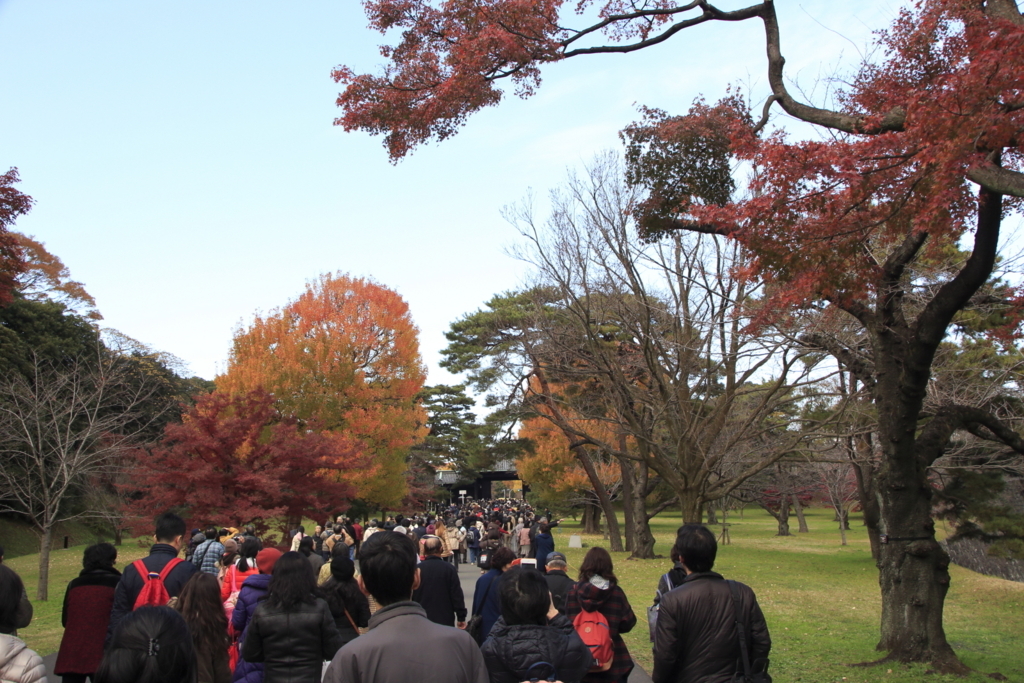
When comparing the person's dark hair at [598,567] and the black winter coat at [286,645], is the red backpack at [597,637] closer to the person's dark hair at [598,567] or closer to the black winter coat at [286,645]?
the person's dark hair at [598,567]

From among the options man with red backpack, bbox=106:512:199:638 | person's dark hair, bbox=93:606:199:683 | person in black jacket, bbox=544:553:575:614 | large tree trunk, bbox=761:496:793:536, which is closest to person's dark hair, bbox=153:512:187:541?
man with red backpack, bbox=106:512:199:638

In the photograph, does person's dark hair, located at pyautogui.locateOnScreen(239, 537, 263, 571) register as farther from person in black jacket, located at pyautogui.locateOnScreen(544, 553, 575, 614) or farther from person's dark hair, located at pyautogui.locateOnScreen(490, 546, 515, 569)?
person in black jacket, located at pyautogui.locateOnScreen(544, 553, 575, 614)

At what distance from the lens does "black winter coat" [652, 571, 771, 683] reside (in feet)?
13.2

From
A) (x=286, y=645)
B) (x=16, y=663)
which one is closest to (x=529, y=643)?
(x=286, y=645)

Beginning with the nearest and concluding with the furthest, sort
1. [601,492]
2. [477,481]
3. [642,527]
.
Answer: [642,527], [601,492], [477,481]

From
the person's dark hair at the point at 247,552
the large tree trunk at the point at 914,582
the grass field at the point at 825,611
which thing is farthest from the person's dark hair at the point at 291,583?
the large tree trunk at the point at 914,582

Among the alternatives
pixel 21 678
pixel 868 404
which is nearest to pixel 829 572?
pixel 868 404

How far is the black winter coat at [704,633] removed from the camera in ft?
13.2

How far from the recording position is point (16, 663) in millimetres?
3535

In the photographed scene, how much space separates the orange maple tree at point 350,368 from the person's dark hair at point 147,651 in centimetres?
2162

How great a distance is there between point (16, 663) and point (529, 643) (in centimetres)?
230

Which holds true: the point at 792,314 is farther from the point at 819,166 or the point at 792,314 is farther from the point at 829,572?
the point at 829,572

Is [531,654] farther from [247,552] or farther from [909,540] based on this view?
[909,540]

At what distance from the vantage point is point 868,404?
65.9 ft
